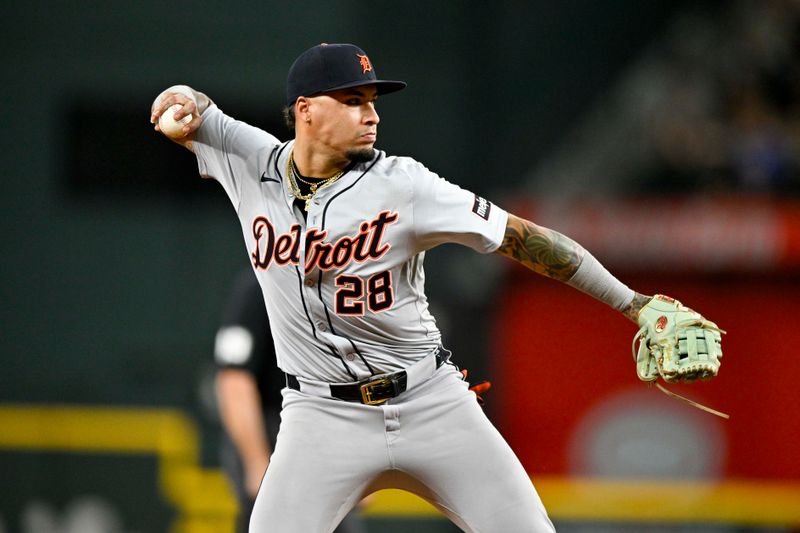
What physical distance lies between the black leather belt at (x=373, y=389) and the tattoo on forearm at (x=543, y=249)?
1.63 ft

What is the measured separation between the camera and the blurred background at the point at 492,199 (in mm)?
10156

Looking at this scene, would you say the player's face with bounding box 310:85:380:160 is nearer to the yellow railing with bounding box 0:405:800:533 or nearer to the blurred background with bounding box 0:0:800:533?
the yellow railing with bounding box 0:405:800:533

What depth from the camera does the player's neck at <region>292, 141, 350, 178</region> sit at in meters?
3.84

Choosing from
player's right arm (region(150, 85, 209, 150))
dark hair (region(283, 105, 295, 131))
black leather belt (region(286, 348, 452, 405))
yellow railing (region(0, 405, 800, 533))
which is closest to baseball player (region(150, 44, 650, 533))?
black leather belt (region(286, 348, 452, 405))

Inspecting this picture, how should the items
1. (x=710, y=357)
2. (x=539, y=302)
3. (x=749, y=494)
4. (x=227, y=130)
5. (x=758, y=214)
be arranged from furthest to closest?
(x=539, y=302) → (x=758, y=214) → (x=749, y=494) → (x=227, y=130) → (x=710, y=357)

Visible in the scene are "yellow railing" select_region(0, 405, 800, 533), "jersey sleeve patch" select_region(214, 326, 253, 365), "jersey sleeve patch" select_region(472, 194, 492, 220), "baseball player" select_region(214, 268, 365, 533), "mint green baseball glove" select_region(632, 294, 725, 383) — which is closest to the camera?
"mint green baseball glove" select_region(632, 294, 725, 383)

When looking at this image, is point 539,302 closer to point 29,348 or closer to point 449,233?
point 29,348

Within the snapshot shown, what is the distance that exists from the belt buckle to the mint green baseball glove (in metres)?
0.77

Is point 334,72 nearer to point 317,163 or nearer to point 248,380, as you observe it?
point 317,163

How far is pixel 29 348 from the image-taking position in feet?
33.6

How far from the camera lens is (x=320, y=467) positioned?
373 cm

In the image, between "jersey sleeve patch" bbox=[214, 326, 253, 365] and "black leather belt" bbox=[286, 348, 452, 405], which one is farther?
"jersey sleeve patch" bbox=[214, 326, 253, 365]

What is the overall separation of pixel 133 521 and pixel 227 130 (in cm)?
515

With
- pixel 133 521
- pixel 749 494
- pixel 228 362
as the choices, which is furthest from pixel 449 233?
pixel 133 521
